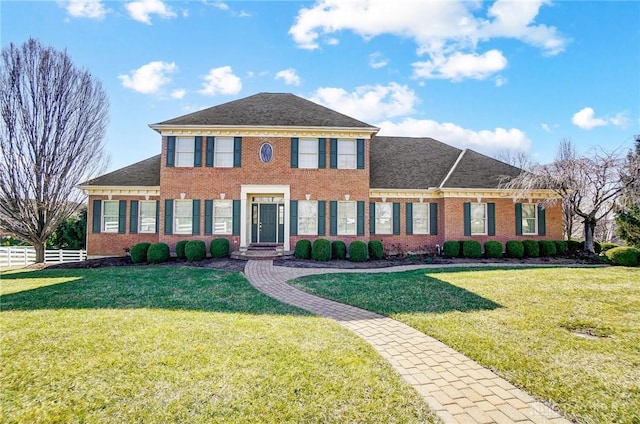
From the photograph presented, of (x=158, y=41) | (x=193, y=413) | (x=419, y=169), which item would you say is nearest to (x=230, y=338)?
(x=193, y=413)

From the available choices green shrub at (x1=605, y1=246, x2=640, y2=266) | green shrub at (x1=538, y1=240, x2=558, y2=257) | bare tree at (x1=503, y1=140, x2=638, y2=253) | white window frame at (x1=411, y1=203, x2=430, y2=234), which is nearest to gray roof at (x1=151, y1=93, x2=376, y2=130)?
white window frame at (x1=411, y1=203, x2=430, y2=234)

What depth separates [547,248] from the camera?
52.4ft

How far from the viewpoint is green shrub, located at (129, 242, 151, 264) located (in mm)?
14680

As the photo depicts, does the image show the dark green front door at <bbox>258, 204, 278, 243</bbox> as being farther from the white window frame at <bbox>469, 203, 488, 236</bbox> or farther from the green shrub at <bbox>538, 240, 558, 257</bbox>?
the green shrub at <bbox>538, 240, 558, 257</bbox>

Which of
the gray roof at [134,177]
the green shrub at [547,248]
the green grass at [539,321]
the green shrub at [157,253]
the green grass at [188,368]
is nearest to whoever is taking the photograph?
the green grass at [188,368]

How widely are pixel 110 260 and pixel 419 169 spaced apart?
1637 cm

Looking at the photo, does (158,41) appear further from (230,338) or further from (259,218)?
(230,338)

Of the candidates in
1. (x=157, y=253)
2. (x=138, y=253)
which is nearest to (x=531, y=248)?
(x=157, y=253)

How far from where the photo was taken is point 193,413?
9.94 ft

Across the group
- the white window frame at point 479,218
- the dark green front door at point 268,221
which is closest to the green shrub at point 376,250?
the dark green front door at point 268,221

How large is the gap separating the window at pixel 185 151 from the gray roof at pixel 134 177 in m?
2.01

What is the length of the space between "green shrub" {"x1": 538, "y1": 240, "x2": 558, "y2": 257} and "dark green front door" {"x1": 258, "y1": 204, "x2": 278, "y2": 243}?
43.6 ft

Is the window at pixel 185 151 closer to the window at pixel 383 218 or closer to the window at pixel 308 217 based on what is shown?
the window at pixel 308 217

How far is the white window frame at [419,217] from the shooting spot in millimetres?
17266
